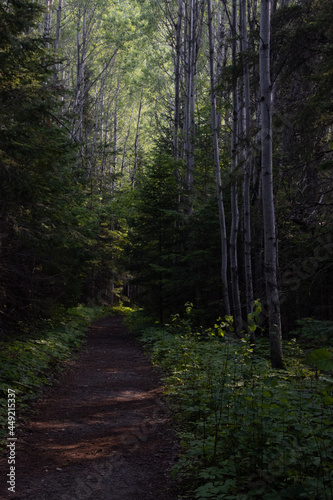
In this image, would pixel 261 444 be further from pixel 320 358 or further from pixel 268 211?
pixel 268 211

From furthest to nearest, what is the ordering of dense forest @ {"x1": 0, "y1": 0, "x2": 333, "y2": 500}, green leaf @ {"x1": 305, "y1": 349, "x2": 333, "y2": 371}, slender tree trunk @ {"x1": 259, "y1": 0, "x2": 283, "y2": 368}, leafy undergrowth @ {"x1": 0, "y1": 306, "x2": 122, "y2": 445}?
1. slender tree trunk @ {"x1": 259, "y1": 0, "x2": 283, "y2": 368}
2. leafy undergrowth @ {"x1": 0, "y1": 306, "x2": 122, "y2": 445}
3. dense forest @ {"x1": 0, "y1": 0, "x2": 333, "y2": 500}
4. green leaf @ {"x1": 305, "y1": 349, "x2": 333, "y2": 371}

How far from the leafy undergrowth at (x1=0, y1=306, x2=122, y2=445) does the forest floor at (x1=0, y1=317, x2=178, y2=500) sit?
24 centimetres

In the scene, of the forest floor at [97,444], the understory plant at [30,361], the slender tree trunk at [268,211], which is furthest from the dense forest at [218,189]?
the forest floor at [97,444]

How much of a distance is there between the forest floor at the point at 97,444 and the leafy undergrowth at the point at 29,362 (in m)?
0.24

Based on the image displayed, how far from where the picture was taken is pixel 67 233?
9789 mm

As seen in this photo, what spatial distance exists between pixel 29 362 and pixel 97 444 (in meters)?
3.28

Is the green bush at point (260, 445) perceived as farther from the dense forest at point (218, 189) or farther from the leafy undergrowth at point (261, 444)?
the dense forest at point (218, 189)

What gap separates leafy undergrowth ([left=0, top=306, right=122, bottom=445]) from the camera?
18.5ft

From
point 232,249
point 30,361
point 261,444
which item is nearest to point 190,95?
point 232,249

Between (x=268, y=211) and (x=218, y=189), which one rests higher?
(x=218, y=189)

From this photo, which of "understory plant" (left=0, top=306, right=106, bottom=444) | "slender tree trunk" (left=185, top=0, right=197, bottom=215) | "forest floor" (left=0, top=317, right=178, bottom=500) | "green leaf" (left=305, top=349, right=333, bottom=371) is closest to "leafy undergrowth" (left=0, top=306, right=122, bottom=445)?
"understory plant" (left=0, top=306, right=106, bottom=444)

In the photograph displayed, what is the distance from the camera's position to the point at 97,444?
451 cm

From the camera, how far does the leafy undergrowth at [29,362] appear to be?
5645 mm

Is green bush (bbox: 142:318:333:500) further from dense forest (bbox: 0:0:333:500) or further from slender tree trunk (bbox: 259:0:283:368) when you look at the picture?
slender tree trunk (bbox: 259:0:283:368)
